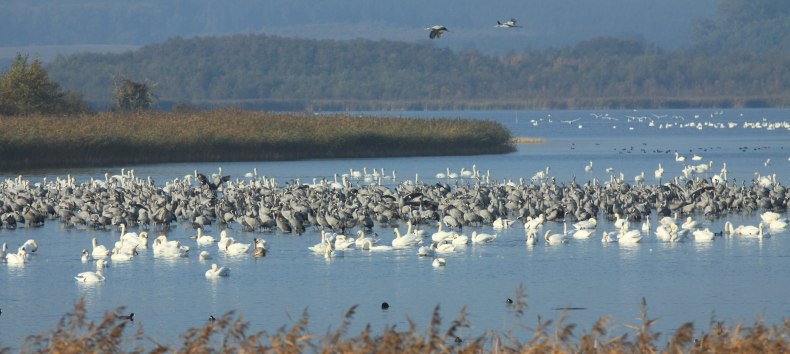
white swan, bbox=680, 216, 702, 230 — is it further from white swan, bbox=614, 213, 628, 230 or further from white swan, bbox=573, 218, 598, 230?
white swan, bbox=573, 218, 598, 230

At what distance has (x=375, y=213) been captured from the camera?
3316cm

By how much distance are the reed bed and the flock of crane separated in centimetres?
1514

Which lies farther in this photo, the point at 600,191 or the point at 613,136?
the point at 613,136

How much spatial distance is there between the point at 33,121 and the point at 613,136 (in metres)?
51.4

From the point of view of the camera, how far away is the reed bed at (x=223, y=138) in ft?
176

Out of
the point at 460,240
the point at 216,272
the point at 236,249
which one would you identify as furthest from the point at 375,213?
the point at 216,272

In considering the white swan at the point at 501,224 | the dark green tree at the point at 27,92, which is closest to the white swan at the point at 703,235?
the white swan at the point at 501,224

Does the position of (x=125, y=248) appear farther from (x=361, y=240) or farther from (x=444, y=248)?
(x=444, y=248)

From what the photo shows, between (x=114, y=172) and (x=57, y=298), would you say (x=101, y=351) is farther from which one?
(x=114, y=172)

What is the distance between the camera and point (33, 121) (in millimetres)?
55906

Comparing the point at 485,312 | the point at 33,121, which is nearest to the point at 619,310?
the point at 485,312

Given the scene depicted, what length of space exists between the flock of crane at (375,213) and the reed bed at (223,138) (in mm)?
15138

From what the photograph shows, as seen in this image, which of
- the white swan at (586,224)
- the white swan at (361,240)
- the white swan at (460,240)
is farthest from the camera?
the white swan at (586,224)

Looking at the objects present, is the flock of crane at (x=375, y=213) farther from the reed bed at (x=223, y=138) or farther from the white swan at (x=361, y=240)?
the reed bed at (x=223, y=138)
